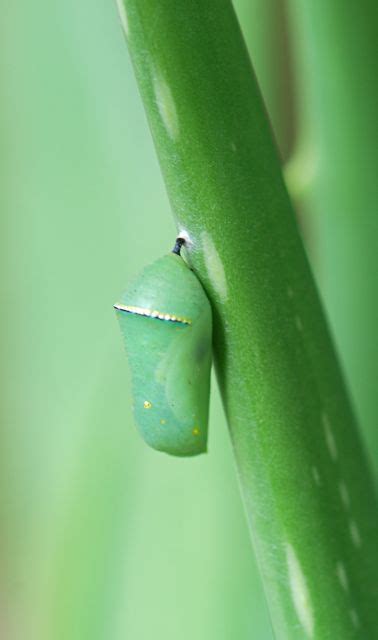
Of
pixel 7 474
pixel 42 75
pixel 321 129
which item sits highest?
pixel 42 75

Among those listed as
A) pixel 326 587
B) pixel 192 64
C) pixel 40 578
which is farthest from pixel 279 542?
pixel 40 578

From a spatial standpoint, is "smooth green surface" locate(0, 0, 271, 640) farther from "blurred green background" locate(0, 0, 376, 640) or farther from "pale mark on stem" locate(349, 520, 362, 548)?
"pale mark on stem" locate(349, 520, 362, 548)

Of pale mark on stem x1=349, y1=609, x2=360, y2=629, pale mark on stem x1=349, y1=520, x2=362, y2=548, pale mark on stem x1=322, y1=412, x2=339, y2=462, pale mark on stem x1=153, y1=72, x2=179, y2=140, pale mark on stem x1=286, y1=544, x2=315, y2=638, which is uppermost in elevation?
pale mark on stem x1=153, y1=72, x2=179, y2=140

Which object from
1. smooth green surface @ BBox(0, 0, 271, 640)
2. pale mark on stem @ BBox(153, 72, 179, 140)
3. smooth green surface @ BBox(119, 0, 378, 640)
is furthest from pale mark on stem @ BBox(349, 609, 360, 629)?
pale mark on stem @ BBox(153, 72, 179, 140)

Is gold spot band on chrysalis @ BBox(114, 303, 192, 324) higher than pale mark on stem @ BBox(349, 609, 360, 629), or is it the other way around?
gold spot band on chrysalis @ BBox(114, 303, 192, 324)

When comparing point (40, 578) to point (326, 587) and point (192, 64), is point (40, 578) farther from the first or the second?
point (192, 64)
